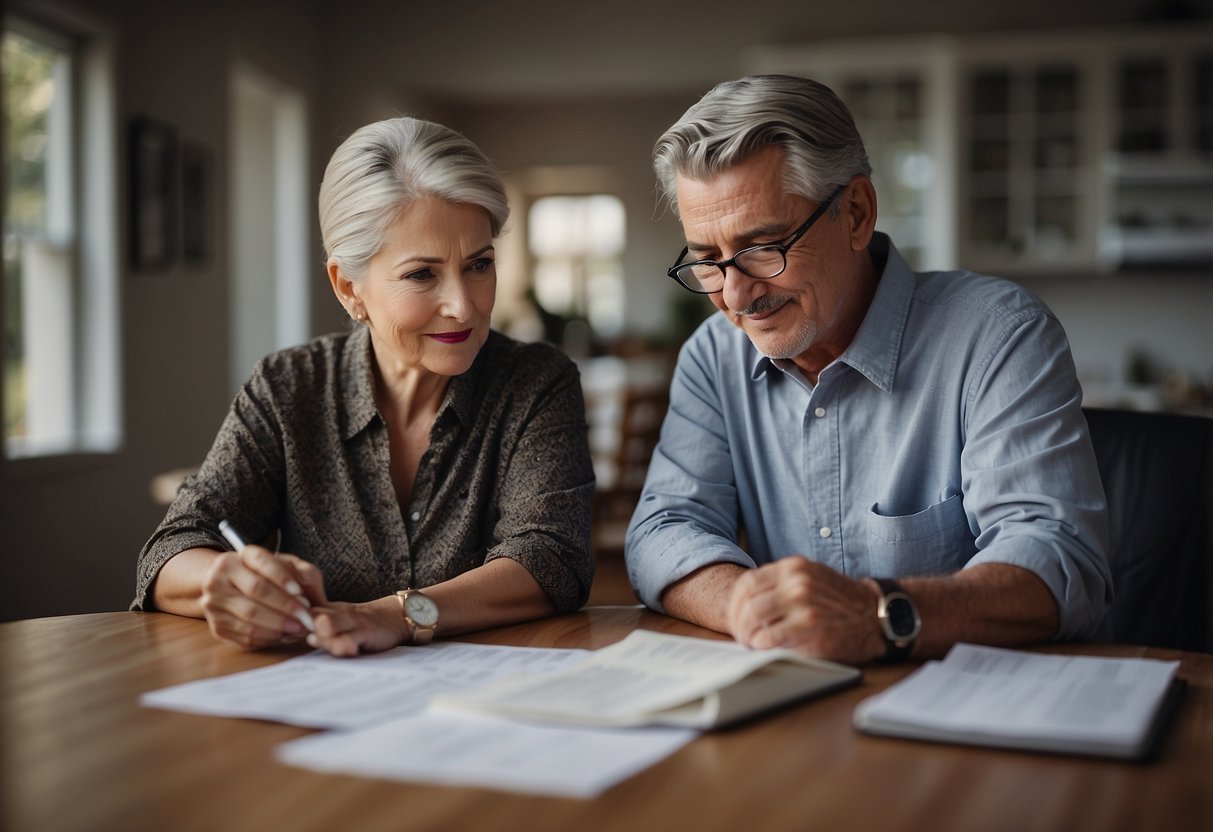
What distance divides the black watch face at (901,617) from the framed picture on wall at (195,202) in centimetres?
457

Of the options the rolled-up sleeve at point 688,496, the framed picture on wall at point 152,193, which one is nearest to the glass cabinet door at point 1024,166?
the framed picture on wall at point 152,193

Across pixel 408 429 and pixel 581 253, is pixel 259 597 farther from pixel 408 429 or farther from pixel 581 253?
pixel 581 253

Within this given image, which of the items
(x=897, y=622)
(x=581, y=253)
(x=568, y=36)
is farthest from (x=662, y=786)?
(x=581, y=253)

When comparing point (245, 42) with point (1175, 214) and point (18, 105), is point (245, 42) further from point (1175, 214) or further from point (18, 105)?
point (1175, 214)

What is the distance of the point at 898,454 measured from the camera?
5.08 feet

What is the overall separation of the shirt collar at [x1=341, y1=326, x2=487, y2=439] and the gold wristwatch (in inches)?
15.8

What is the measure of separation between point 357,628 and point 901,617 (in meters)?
0.54

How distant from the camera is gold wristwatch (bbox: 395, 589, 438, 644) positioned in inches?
50.0

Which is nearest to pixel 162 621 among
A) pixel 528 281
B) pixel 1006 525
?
pixel 1006 525

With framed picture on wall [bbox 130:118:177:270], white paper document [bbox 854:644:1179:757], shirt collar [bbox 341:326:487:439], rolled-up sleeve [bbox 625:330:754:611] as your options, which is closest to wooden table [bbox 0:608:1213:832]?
white paper document [bbox 854:644:1179:757]

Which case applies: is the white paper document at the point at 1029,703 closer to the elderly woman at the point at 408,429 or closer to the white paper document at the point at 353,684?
the white paper document at the point at 353,684

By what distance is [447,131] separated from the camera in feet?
5.33

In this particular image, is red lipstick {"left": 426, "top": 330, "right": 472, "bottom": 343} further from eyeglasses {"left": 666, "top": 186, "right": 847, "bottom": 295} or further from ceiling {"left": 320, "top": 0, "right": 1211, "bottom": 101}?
ceiling {"left": 320, "top": 0, "right": 1211, "bottom": 101}

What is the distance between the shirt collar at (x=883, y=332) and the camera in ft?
5.15
